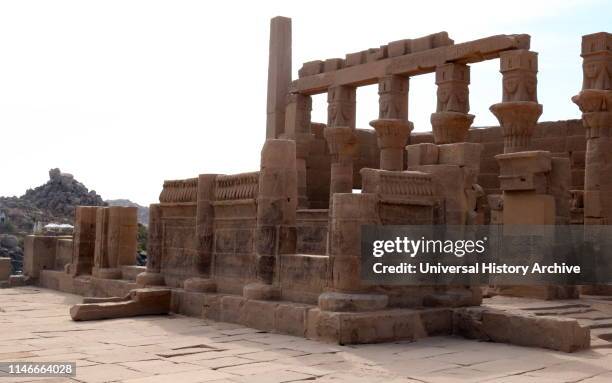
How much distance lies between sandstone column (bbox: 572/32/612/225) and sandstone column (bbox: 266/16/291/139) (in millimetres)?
10295

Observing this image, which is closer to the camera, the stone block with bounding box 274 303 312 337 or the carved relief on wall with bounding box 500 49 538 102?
the stone block with bounding box 274 303 312 337

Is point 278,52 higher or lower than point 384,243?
higher

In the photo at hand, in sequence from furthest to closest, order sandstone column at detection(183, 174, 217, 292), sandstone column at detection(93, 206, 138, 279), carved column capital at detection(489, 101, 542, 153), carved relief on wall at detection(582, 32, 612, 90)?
sandstone column at detection(93, 206, 138, 279) → carved column capital at detection(489, 101, 542, 153) → carved relief on wall at detection(582, 32, 612, 90) → sandstone column at detection(183, 174, 217, 292)

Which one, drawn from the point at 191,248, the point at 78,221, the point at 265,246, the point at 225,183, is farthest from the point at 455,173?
the point at 78,221

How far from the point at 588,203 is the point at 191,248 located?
309 inches

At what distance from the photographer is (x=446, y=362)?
7.16 metres

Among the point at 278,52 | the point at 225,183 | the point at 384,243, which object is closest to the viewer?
the point at 384,243

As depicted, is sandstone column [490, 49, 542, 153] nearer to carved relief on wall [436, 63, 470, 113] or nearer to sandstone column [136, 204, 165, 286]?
carved relief on wall [436, 63, 470, 113]

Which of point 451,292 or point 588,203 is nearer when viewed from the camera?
point 451,292

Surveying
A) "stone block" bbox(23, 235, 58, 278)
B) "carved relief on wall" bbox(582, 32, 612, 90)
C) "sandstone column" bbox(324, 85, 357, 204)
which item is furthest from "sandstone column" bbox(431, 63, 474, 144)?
"stone block" bbox(23, 235, 58, 278)

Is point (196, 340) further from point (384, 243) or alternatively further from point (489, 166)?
point (489, 166)

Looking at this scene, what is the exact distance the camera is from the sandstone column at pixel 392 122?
1798cm

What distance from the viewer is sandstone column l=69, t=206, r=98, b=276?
16016 millimetres

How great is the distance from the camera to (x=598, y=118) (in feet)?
46.0
